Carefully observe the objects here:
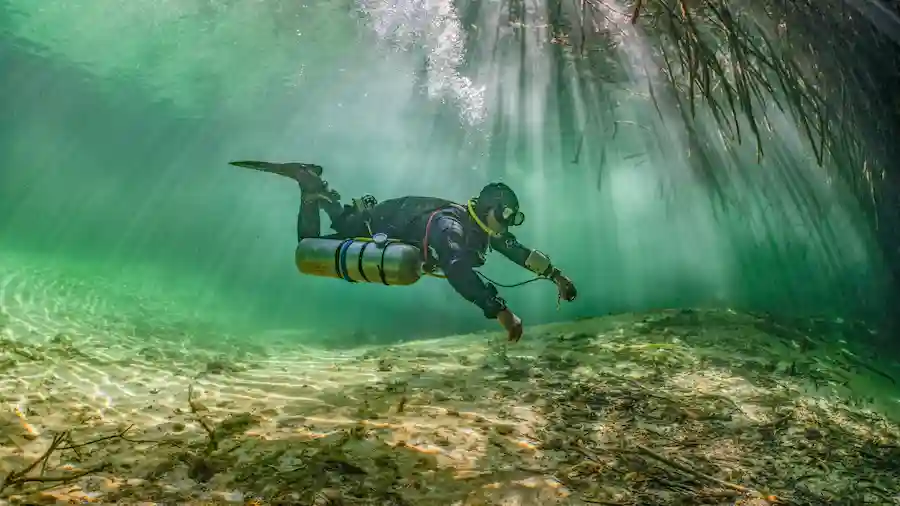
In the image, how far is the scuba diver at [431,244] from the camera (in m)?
5.20

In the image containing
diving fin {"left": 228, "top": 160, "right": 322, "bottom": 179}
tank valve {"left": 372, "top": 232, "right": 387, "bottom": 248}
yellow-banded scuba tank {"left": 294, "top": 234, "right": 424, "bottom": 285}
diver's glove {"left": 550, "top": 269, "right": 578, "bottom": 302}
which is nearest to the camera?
yellow-banded scuba tank {"left": 294, "top": 234, "right": 424, "bottom": 285}

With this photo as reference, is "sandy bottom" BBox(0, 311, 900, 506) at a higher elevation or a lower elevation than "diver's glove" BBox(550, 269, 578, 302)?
lower

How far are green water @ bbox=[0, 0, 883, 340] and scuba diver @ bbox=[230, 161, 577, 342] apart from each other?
8.40 feet

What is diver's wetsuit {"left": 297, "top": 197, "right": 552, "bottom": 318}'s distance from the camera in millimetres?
5129

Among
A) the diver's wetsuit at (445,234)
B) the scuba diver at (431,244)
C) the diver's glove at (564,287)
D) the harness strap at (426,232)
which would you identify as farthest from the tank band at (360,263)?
the diver's glove at (564,287)

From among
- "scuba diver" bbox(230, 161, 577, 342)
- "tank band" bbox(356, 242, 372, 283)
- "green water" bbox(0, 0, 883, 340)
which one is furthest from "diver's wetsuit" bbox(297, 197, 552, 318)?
"green water" bbox(0, 0, 883, 340)

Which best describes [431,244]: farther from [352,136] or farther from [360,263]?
[352,136]

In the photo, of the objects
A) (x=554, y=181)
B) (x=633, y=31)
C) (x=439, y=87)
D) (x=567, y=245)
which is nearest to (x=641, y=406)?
(x=633, y=31)

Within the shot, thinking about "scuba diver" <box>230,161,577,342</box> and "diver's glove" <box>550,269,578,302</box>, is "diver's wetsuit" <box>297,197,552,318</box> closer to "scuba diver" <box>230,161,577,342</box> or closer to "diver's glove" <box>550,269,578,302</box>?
"scuba diver" <box>230,161,577,342</box>

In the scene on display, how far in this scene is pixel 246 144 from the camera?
40.4 m

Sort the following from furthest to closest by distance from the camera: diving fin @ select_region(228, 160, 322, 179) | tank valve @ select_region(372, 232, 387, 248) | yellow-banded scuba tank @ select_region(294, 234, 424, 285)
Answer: diving fin @ select_region(228, 160, 322, 179), tank valve @ select_region(372, 232, 387, 248), yellow-banded scuba tank @ select_region(294, 234, 424, 285)

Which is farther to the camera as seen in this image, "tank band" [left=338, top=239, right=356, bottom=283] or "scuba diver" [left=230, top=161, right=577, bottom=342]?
"tank band" [left=338, top=239, right=356, bottom=283]

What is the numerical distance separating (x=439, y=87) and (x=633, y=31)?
12.2 meters

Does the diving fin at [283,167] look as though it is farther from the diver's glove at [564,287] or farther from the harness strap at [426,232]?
the diver's glove at [564,287]
